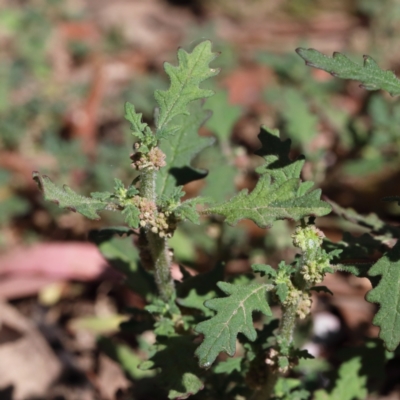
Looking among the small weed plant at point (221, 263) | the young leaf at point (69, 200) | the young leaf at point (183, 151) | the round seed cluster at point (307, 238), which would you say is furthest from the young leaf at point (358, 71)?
the young leaf at point (69, 200)

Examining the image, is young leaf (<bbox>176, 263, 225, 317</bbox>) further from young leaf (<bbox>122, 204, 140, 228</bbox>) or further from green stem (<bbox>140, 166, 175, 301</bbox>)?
young leaf (<bbox>122, 204, 140, 228</bbox>)

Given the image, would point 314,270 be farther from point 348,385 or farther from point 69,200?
point 348,385

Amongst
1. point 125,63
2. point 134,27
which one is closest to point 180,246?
point 125,63

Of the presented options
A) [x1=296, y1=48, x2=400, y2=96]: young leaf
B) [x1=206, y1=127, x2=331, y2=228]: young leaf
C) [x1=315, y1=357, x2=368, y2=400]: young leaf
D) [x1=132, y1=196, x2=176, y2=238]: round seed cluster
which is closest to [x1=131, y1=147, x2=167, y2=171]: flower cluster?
[x1=132, y1=196, x2=176, y2=238]: round seed cluster

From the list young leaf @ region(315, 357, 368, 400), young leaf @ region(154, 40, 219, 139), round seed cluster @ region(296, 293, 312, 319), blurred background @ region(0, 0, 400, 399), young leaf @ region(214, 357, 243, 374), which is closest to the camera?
young leaf @ region(154, 40, 219, 139)

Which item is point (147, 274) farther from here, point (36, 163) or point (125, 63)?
point (125, 63)

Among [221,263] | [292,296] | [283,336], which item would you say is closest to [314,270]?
[292,296]

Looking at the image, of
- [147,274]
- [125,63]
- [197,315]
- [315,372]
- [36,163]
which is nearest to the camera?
[197,315]

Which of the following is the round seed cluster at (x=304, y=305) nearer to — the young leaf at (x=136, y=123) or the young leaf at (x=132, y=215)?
the young leaf at (x=132, y=215)
